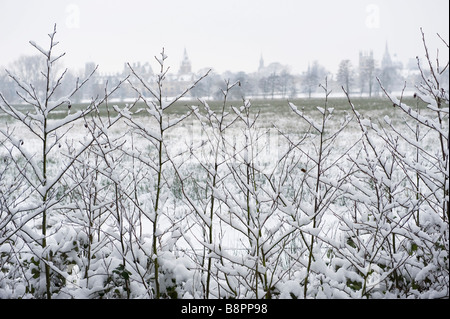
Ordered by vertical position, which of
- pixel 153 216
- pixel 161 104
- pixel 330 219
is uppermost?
pixel 161 104

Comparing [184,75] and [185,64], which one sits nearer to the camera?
[185,64]

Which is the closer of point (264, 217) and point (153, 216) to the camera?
point (264, 217)

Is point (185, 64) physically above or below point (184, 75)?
below

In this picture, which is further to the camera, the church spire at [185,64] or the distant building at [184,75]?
the church spire at [185,64]

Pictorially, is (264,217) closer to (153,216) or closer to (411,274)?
(153,216)

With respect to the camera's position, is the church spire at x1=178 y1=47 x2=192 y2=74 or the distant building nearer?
the distant building

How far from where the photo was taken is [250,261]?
194 cm
